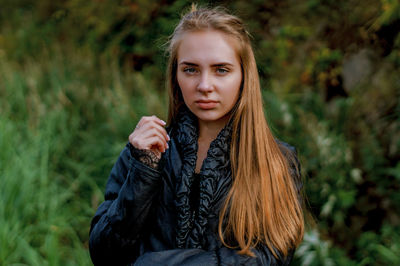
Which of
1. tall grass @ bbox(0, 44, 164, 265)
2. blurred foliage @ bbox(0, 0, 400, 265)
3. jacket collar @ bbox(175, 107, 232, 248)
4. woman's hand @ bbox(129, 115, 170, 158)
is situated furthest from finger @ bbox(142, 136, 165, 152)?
tall grass @ bbox(0, 44, 164, 265)

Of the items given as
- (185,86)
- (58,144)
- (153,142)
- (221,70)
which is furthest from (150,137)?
(58,144)

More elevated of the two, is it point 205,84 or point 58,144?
point 205,84

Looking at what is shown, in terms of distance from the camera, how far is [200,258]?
1.48 metres

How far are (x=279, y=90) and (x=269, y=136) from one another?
237 centimetres

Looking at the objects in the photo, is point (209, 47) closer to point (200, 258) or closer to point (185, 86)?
point (185, 86)

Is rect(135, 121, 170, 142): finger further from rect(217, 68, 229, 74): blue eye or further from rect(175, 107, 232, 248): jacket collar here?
rect(217, 68, 229, 74): blue eye

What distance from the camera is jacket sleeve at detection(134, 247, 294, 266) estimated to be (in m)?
1.47

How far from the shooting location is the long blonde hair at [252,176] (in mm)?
1587

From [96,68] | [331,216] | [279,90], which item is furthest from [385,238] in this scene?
[96,68]

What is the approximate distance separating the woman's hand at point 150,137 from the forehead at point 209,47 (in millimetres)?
281

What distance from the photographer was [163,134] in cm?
158

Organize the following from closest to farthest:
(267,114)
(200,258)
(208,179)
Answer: (200,258), (208,179), (267,114)

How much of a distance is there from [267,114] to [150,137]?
2.06 metres

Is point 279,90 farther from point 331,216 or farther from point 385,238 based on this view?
point 385,238
